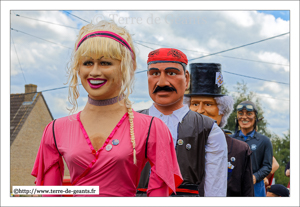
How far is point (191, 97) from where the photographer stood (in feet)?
14.6

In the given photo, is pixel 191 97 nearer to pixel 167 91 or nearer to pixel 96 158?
pixel 167 91

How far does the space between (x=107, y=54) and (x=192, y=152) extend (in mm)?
1279

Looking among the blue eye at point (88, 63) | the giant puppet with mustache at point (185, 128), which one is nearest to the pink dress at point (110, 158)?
the blue eye at point (88, 63)

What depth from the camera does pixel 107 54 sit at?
2627 millimetres

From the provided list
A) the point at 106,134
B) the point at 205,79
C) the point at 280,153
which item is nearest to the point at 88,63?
the point at 106,134

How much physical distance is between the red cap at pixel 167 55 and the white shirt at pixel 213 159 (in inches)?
18.5

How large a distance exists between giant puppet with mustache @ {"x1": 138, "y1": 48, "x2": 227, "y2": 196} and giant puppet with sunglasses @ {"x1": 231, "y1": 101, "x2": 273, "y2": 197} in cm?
133

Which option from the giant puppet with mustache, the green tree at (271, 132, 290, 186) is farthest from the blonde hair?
the green tree at (271, 132, 290, 186)

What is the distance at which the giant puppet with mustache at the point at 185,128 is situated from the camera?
3.44m

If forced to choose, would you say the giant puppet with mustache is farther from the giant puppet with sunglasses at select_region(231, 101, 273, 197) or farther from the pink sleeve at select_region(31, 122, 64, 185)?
the giant puppet with sunglasses at select_region(231, 101, 273, 197)

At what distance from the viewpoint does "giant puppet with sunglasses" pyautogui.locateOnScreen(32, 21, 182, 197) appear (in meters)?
2.58

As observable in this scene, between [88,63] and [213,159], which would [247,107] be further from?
[88,63]

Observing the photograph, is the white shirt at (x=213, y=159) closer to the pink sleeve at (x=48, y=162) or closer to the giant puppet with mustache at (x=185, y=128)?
the giant puppet with mustache at (x=185, y=128)
